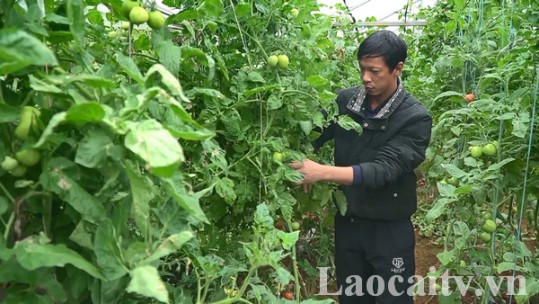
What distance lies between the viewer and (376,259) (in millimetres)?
2326

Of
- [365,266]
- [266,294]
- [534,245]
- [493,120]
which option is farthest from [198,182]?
[534,245]

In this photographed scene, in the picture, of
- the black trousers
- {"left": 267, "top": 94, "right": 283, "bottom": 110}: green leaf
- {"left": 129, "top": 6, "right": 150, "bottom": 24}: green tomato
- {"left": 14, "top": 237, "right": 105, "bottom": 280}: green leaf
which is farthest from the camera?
the black trousers

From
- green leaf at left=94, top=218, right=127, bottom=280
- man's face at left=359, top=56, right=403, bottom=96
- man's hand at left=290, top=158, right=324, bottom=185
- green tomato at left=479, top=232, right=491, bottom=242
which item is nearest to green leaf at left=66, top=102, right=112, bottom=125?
green leaf at left=94, top=218, right=127, bottom=280

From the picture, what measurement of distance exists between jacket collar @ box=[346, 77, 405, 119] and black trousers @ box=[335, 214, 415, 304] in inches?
18.2

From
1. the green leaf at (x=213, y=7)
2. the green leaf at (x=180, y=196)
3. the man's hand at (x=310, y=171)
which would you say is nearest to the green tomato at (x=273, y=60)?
the green leaf at (x=213, y=7)

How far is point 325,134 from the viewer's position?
2359 millimetres

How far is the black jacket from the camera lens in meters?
2.14

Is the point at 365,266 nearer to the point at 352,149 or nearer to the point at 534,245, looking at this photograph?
the point at 352,149

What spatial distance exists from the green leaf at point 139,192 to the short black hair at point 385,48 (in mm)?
1625

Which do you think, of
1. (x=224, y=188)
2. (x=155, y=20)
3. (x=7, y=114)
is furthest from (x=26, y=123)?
(x=224, y=188)

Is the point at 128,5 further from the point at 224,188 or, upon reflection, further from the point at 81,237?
the point at 224,188

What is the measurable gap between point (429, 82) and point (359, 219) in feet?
5.35

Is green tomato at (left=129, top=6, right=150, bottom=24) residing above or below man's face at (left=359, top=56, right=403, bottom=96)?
above

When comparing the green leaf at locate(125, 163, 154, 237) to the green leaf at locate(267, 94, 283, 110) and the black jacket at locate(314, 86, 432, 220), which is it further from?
the black jacket at locate(314, 86, 432, 220)
